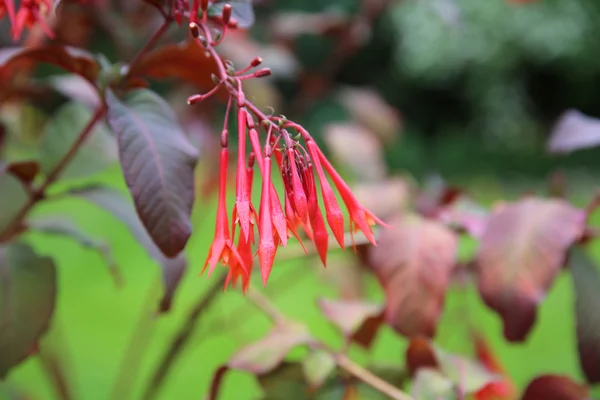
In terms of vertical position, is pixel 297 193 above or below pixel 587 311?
above

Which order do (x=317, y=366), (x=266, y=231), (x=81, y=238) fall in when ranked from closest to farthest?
(x=266, y=231)
(x=317, y=366)
(x=81, y=238)

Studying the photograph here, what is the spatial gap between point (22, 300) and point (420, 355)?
35 centimetres

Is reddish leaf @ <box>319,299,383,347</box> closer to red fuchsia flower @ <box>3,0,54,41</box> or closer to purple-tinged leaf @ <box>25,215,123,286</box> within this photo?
purple-tinged leaf @ <box>25,215,123,286</box>

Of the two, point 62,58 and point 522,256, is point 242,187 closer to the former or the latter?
point 62,58

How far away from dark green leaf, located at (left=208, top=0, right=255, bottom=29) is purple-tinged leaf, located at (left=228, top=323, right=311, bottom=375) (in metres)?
0.28

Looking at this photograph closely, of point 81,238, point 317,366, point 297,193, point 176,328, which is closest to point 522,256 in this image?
point 317,366

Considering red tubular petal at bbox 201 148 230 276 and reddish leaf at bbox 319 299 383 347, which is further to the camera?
reddish leaf at bbox 319 299 383 347

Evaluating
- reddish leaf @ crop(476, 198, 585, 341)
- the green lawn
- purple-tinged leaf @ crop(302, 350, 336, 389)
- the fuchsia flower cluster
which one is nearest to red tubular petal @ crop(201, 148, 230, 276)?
the fuchsia flower cluster

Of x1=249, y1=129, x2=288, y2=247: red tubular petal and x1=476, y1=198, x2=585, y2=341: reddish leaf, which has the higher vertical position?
x1=249, y1=129, x2=288, y2=247: red tubular petal

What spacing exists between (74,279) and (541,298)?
206 cm

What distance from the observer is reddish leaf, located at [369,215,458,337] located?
0.64 meters

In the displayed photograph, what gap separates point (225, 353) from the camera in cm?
183

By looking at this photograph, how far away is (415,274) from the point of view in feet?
2.14

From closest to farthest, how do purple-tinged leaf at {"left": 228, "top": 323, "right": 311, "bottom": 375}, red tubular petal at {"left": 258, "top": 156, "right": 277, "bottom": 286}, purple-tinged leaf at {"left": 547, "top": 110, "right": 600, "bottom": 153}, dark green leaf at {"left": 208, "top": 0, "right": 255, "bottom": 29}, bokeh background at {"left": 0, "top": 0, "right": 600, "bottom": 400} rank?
1. red tubular petal at {"left": 258, "top": 156, "right": 277, "bottom": 286}
2. dark green leaf at {"left": 208, "top": 0, "right": 255, "bottom": 29}
3. purple-tinged leaf at {"left": 228, "top": 323, "right": 311, "bottom": 375}
4. purple-tinged leaf at {"left": 547, "top": 110, "right": 600, "bottom": 153}
5. bokeh background at {"left": 0, "top": 0, "right": 600, "bottom": 400}
